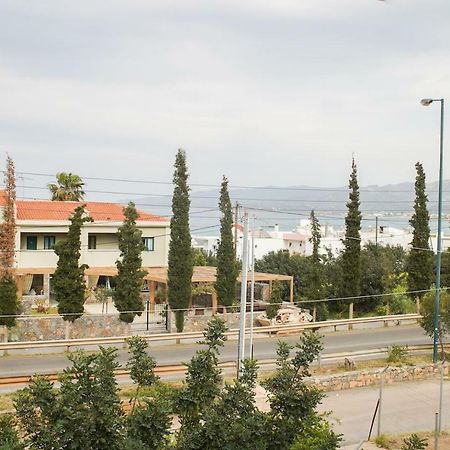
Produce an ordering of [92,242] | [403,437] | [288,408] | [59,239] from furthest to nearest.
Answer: [92,242], [59,239], [403,437], [288,408]

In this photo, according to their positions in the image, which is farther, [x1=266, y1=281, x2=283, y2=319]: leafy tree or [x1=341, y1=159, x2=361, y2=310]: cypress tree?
[x1=341, y1=159, x2=361, y2=310]: cypress tree

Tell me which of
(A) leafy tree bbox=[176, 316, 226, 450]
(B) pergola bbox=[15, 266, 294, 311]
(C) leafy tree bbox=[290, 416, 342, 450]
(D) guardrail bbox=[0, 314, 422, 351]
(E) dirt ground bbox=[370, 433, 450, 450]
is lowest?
(E) dirt ground bbox=[370, 433, 450, 450]

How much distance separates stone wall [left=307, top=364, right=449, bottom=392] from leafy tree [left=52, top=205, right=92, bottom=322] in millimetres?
11733

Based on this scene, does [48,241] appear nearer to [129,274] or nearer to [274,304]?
[129,274]

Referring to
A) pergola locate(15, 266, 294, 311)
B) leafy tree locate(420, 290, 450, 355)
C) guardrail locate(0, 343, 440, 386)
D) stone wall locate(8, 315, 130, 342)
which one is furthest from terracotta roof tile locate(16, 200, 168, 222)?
leafy tree locate(420, 290, 450, 355)

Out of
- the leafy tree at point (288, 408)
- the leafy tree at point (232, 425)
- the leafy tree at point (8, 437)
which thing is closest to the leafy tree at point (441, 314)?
the leafy tree at point (288, 408)

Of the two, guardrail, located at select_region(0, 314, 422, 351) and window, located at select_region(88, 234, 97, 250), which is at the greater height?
window, located at select_region(88, 234, 97, 250)

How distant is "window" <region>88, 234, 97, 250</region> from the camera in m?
36.3

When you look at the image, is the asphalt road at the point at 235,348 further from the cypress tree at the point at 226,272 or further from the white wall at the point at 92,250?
the white wall at the point at 92,250

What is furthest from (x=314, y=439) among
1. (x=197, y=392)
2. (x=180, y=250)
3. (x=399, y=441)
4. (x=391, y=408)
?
(x=180, y=250)

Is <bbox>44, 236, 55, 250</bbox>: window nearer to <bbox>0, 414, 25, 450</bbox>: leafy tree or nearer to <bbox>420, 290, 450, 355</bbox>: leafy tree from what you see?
<bbox>420, 290, 450, 355</bbox>: leafy tree

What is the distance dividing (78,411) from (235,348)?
60.4 ft

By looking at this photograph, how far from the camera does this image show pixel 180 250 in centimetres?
3003

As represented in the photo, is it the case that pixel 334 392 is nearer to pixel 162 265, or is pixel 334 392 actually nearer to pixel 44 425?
pixel 44 425
